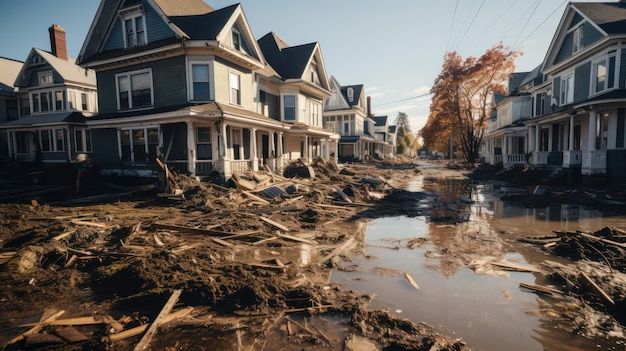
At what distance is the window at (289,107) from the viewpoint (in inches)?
983

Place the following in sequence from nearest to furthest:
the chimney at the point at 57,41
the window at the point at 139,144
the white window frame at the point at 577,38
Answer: the window at the point at 139,144 < the white window frame at the point at 577,38 < the chimney at the point at 57,41

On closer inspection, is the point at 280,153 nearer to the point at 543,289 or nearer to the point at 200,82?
the point at 200,82

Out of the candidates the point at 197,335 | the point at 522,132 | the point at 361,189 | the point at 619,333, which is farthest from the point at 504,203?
the point at 522,132

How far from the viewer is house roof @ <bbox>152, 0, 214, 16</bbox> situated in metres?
17.2

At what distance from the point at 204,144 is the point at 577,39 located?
27361 millimetres

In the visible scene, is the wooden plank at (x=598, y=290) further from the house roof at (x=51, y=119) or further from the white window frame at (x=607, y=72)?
the house roof at (x=51, y=119)

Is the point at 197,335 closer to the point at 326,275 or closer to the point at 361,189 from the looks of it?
the point at 326,275

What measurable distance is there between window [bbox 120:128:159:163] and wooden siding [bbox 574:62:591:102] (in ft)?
94.1

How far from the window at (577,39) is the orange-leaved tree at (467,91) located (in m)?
16.6

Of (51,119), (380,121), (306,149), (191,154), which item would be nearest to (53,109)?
(51,119)

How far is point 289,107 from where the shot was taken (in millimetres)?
25016

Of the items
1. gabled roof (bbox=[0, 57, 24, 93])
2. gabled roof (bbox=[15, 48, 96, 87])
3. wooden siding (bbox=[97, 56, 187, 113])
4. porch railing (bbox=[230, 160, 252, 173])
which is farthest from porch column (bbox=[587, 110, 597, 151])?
gabled roof (bbox=[0, 57, 24, 93])

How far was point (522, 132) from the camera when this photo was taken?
3225 centimetres

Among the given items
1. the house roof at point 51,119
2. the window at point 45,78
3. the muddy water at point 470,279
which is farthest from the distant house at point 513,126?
the window at point 45,78
